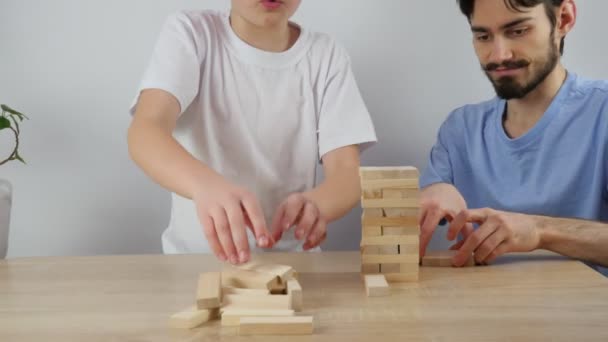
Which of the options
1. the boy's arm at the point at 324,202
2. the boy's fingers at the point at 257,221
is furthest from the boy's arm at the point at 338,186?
the boy's fingers at the point at 257,221

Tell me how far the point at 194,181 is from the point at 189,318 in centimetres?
31

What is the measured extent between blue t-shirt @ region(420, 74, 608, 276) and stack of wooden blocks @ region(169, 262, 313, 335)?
73cm

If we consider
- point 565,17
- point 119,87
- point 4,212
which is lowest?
point 4,212

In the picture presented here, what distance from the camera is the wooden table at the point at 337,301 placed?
2.54 feet

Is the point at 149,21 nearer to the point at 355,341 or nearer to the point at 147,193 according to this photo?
the point at 147,193

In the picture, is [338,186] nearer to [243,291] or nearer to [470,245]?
[470,245]

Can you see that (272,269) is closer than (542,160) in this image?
Yes

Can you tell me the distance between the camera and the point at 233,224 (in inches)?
37.9

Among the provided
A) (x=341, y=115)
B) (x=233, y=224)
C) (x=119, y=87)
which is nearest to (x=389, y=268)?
(x=233, y=224)

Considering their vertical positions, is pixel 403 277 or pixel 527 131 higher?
pixel 527 131

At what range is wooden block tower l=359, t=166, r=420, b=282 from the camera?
3.29ft

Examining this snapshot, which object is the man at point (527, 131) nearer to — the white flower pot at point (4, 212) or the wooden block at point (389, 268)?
the wooden block at point (389, 268)

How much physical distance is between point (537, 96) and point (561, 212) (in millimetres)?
263

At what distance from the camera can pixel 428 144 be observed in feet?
6.22
